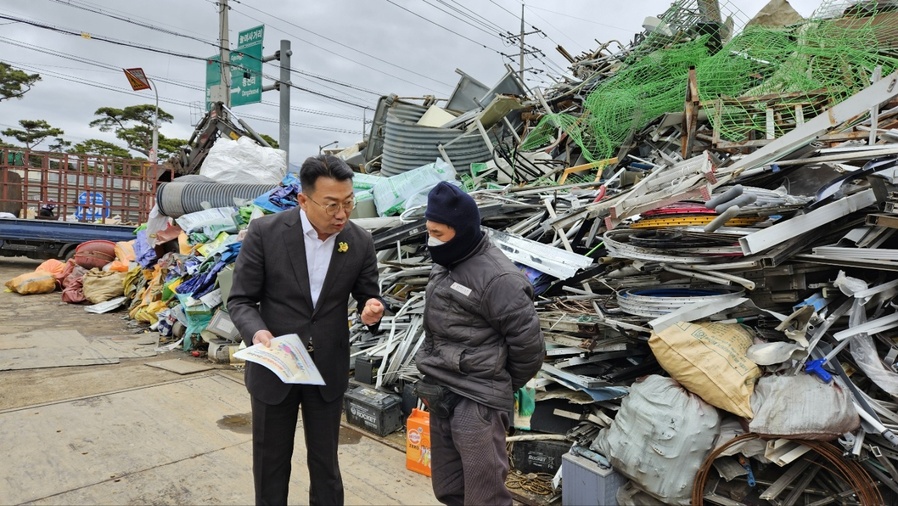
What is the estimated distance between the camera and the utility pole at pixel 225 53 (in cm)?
1361

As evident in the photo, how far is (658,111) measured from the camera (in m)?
6.38

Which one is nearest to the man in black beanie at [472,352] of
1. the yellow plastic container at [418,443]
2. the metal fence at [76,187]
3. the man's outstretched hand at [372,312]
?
the man's outstretched hand at [372,312]

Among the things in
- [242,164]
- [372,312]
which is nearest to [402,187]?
[372,312]

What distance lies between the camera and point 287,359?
80.0 inches

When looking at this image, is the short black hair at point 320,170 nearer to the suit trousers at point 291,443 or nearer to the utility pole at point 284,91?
the suit trousers at point 291,443

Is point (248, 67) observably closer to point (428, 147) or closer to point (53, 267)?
point (53, 267)

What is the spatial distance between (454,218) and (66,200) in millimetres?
13679

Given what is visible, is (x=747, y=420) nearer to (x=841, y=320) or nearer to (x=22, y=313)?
(x=841, y=320)

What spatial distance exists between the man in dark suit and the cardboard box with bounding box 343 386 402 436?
1.58 meters

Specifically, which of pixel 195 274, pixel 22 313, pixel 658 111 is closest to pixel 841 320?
pixel 658 111

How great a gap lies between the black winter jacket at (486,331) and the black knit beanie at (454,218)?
56 mm

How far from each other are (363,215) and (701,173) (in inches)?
165

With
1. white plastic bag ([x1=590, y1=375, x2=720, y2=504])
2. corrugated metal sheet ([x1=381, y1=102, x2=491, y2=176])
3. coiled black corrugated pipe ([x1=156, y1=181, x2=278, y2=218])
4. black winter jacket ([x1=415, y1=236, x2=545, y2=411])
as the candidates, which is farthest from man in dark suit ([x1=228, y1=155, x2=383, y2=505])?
coiled black corrugated pipe ([x1=156, y1=181, x2=278, y2=218])

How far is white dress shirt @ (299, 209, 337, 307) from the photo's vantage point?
88.4 inches
